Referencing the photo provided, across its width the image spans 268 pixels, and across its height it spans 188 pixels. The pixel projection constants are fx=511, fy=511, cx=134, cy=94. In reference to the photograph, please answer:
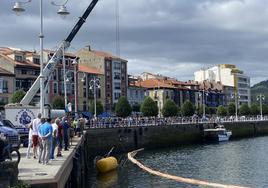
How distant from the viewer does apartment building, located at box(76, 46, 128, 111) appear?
128875mm

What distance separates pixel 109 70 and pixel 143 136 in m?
53.9

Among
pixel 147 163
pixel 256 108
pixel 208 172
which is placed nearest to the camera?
pixel 208 172

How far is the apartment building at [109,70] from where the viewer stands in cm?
12888

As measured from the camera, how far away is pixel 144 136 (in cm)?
8069

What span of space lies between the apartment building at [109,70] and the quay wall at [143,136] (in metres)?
33.3

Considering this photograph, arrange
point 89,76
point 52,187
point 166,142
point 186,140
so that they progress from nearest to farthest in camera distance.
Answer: point 52,187 → point 166,142 → point 186,140 → point 89,76

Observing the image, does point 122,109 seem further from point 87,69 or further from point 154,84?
point 154,84

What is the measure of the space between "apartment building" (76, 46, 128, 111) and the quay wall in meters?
33.3

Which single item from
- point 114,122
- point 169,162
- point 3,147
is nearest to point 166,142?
point 114,122

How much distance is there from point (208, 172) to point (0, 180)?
30.7 m

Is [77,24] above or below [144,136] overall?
above

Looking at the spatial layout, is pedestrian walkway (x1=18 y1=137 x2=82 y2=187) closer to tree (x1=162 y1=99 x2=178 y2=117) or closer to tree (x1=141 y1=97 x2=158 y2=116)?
tree (x1=141 y1=97 x2=158 y2=116)

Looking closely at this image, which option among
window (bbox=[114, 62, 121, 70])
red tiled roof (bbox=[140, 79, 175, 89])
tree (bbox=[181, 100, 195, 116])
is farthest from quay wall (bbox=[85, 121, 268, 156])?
red tiled roof (bbox=[140, 79, 175, 89])

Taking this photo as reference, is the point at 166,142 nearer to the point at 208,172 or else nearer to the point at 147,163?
the point at 147,163
